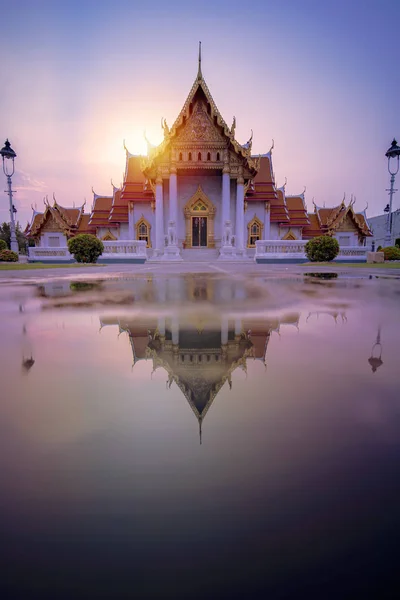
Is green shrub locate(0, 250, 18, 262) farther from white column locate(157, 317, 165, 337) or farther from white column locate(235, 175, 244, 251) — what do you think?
white column locate(157, 317, 165, 337)

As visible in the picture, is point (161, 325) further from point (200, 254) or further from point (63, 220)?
point (63, 220)

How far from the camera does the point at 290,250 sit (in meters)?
18.6

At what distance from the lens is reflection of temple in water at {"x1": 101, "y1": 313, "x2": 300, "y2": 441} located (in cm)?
124

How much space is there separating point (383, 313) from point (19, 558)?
2960mm

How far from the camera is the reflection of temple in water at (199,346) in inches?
48.8

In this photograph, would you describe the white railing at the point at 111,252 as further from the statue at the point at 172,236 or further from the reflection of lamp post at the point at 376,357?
the reflection of lamp post at the point at 376,357

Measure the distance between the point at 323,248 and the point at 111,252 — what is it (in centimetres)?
1053

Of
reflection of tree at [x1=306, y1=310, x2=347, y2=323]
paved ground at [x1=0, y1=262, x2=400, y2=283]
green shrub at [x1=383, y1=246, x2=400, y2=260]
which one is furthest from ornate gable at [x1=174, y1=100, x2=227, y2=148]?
reflection of tree at [x1=306, y1=310, x2=347, y2=323]

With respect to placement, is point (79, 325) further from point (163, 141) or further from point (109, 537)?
point (163, 141)

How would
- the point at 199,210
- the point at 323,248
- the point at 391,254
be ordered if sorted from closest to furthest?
1. the point at 323,248
2. the point at 391,254
3. the point at 199,210

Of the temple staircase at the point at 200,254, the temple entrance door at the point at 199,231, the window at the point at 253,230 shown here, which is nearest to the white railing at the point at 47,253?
the temple staircase at the point at 200,254

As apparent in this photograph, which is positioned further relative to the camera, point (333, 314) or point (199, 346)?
point (333, 314)

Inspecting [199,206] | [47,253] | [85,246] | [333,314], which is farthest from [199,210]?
[333,314]

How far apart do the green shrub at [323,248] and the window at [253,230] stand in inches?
369
